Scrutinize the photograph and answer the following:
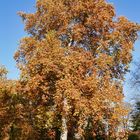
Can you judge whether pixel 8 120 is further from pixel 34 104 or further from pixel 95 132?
pixel 95 132

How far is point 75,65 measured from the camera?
28.3m

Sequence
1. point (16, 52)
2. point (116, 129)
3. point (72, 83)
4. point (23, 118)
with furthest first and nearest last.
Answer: point (23, 118) → point (16, 52) → point (116, 129) → point (72, 83)

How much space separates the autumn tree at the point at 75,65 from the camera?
2816 cm

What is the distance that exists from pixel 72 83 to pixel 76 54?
2523mm

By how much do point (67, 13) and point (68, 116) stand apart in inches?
322

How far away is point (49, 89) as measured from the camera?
96.8 ft

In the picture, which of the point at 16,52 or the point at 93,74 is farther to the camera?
the point at 16,52

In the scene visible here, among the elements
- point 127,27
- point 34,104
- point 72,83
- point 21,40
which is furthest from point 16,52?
point 127,27

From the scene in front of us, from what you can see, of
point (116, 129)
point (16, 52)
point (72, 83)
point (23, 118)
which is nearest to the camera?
point (72, 83)

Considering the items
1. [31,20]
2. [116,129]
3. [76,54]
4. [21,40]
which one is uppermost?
[31,20]

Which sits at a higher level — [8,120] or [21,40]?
[21,40]

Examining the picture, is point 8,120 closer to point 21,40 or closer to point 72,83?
point 21,40

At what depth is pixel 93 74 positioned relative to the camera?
29375mm

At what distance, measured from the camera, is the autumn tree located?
28156 millimetres
